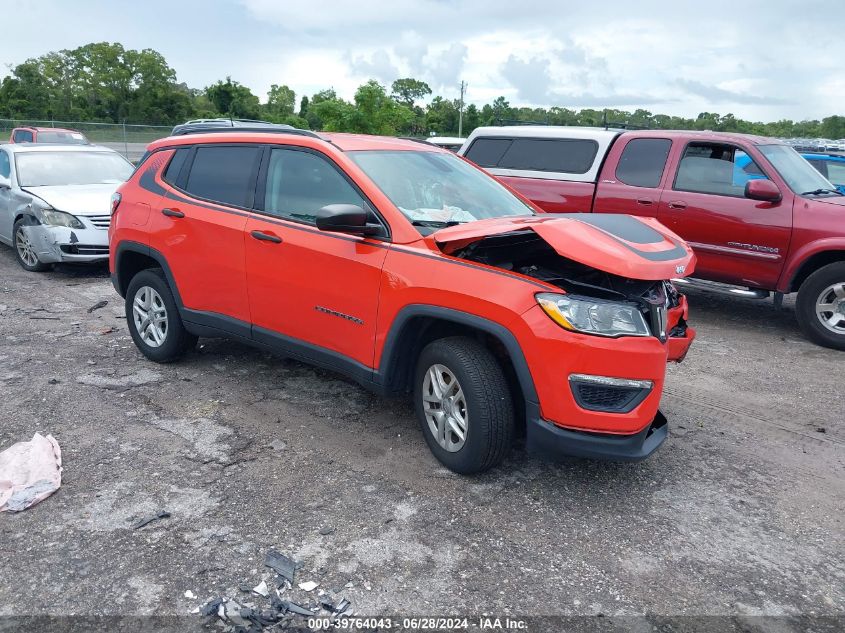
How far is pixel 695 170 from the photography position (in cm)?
752

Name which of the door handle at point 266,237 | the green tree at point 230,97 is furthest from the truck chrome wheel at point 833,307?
the green tree at point 230,97

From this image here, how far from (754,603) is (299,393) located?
3.19 meters

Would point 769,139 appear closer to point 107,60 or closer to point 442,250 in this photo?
point 442,250

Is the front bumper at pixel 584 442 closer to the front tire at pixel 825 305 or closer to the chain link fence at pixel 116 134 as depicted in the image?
the front tire at pixel 825 305

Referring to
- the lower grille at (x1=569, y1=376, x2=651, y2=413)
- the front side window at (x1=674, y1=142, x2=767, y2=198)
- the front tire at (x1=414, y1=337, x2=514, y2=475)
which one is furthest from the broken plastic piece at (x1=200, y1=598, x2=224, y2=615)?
the front side window at (x1=674, y1=142, x2=767, y2=198)

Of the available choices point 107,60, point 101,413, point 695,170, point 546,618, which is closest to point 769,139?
point 695,170

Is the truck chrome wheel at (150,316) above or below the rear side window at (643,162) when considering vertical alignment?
below

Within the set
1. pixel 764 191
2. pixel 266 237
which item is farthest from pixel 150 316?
pixel 764 191

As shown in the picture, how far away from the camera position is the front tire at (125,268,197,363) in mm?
5355

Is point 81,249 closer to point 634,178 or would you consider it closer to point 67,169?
point 67,169

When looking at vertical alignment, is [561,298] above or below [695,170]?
below

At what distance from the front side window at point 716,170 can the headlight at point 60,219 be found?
7081mm

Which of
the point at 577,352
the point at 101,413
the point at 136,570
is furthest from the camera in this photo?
the point at 101,413

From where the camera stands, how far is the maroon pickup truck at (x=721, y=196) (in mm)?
6641
